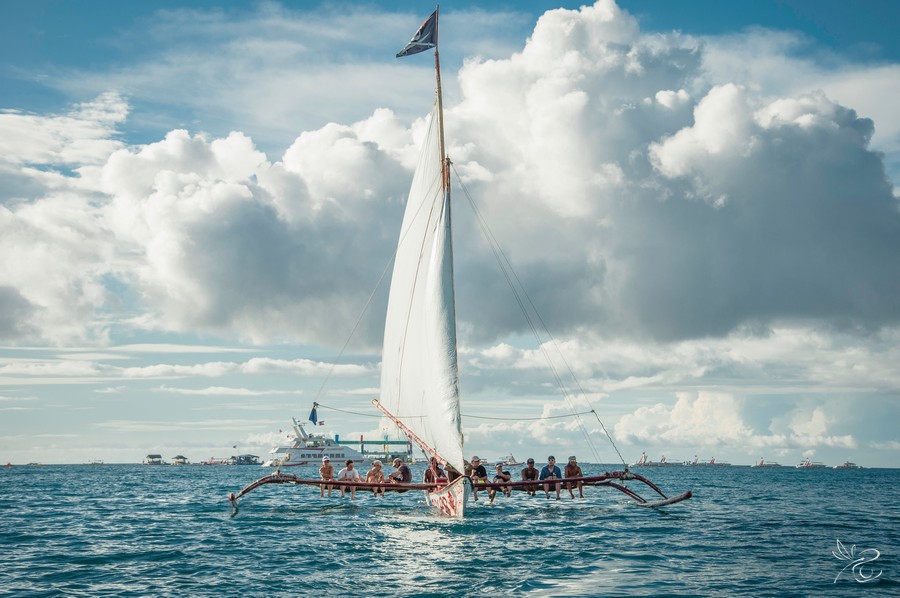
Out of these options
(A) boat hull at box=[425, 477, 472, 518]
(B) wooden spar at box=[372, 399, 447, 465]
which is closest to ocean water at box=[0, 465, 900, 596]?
(A) boat hull at box=[425, 477, 472, 518]

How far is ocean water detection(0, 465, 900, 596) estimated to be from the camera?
21422 millimetres

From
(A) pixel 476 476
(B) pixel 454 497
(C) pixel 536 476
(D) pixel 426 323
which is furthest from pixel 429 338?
(C) pixel 536 476

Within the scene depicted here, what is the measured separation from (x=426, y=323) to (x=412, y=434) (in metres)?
6.00

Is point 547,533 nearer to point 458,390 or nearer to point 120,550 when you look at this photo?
point 458,390

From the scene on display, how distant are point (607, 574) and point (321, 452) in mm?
139592

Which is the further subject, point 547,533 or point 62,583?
point 547,533

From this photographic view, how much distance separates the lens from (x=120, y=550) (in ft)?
91.6

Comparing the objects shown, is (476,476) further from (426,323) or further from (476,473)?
(426,323)

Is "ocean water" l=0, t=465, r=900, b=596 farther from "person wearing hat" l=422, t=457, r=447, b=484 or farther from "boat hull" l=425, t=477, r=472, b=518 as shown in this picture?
"person wearing hat" l=422, t=457, r=447, b=484

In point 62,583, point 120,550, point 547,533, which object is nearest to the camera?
point 62,583

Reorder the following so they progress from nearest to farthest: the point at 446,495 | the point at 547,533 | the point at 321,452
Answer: the point at 547,533 < the point at 446,495 < the point at 321,452

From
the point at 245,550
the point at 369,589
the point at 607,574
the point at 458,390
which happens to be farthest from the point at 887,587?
the point at 245,550

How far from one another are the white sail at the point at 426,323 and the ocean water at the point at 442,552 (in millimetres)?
4461

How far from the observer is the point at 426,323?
1396 inches
